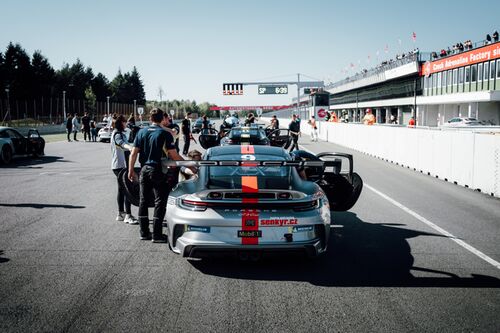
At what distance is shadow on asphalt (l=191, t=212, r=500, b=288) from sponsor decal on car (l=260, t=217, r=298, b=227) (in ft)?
1.25

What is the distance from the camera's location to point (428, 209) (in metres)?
9.34

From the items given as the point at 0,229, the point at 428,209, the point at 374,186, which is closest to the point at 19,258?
the point at 0,229

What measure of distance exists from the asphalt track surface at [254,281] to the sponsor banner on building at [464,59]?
3707cm

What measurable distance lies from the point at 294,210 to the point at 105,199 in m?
6.20

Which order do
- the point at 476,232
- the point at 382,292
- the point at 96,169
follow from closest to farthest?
the point at 382,292 < the point at 476,232 < the point at 96,169

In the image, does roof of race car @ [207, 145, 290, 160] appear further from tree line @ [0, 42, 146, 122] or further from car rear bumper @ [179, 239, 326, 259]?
tree line @ [0, 42, 146, 122]

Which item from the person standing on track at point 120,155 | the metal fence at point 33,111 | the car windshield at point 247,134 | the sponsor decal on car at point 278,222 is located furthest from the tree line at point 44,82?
the sponsor decal on car at point 278,222

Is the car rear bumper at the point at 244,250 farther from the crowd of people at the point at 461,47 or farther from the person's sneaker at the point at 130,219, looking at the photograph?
the crowd of people at the point at 461,47

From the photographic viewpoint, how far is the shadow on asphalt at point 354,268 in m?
5.06

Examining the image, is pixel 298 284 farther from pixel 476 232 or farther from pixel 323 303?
pixel 476 232

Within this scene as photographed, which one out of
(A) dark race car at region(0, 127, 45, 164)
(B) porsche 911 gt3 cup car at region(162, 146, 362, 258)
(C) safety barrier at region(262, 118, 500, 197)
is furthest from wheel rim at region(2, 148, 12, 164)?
(B) porsche 911 gt3 cup car at region(162, 146, 362, 258)

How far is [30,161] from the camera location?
64.5 ft

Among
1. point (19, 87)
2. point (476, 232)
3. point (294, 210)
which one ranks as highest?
point (19, 87)

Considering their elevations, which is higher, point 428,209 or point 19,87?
point 19,87
